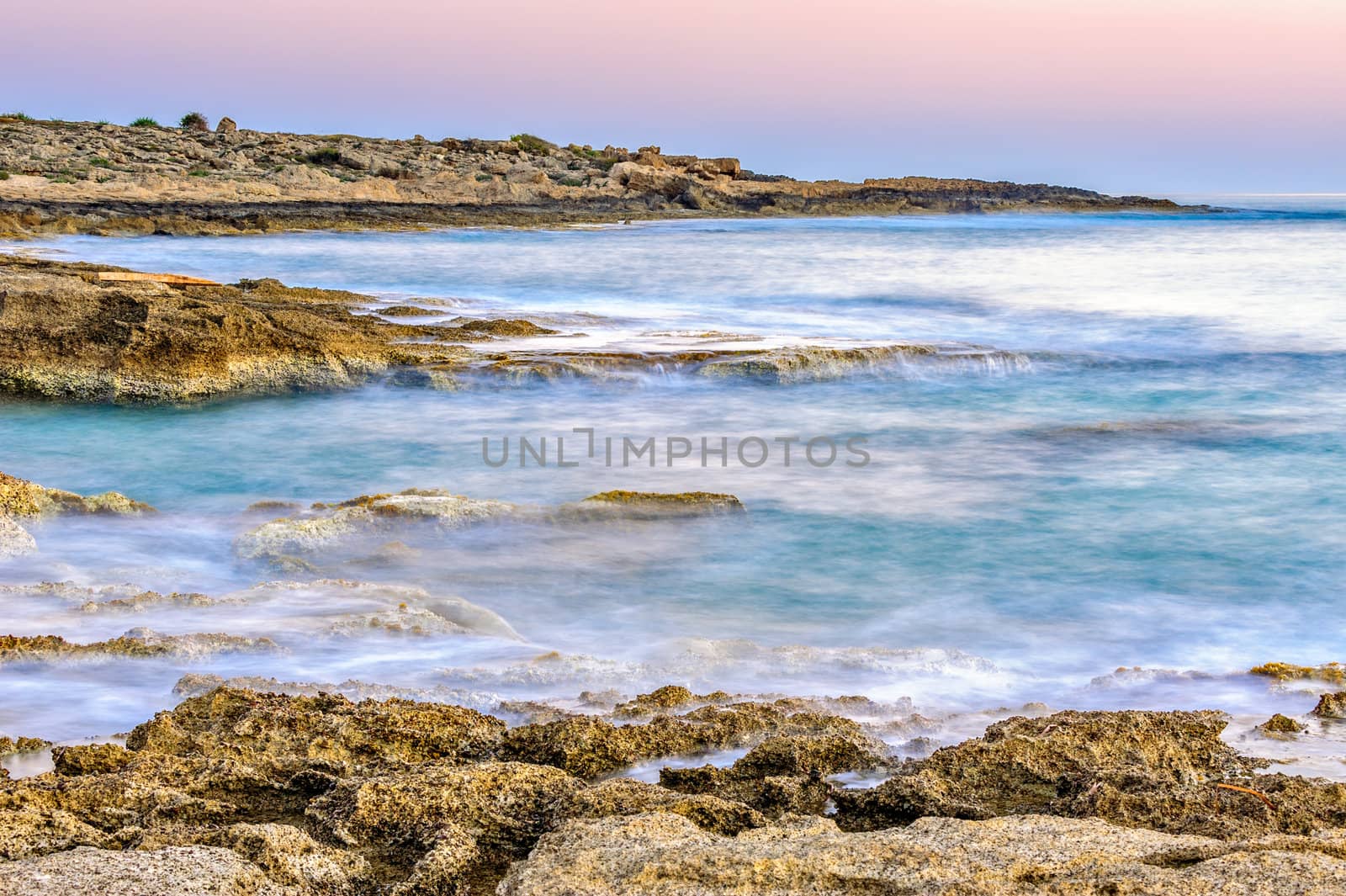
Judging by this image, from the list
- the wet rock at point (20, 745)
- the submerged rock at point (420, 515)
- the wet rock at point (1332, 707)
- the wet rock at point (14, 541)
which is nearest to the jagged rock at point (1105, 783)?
the wet rock at point (1332, 707)

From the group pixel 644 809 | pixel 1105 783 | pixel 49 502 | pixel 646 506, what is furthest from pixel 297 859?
pixel 49 502

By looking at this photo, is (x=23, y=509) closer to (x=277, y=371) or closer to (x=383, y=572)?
(x=383, y=572)

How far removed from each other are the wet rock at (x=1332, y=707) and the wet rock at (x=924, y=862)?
1.43 m

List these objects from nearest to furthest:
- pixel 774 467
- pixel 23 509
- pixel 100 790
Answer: pixel 100 790, pixel 23 509, pixel 774 467

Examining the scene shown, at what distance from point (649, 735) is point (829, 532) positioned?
9.09ft

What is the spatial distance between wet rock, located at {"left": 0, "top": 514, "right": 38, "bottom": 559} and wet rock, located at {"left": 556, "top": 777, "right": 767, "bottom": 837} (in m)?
3.22

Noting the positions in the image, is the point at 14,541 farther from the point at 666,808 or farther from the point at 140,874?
the point at 666,808

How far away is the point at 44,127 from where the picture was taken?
4784 cm

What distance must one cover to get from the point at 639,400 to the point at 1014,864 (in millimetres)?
6493

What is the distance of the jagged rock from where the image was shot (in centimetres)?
215

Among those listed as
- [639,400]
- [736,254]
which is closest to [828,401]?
[639,400]

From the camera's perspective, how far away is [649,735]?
2699mm

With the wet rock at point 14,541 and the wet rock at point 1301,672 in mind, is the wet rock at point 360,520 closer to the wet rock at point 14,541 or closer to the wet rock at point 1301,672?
the wet rock at point 14,541

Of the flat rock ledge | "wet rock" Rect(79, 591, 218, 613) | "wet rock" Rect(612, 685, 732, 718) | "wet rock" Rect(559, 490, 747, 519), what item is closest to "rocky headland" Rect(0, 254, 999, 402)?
"wet rock" Rect(559, 490, 747, 519)
